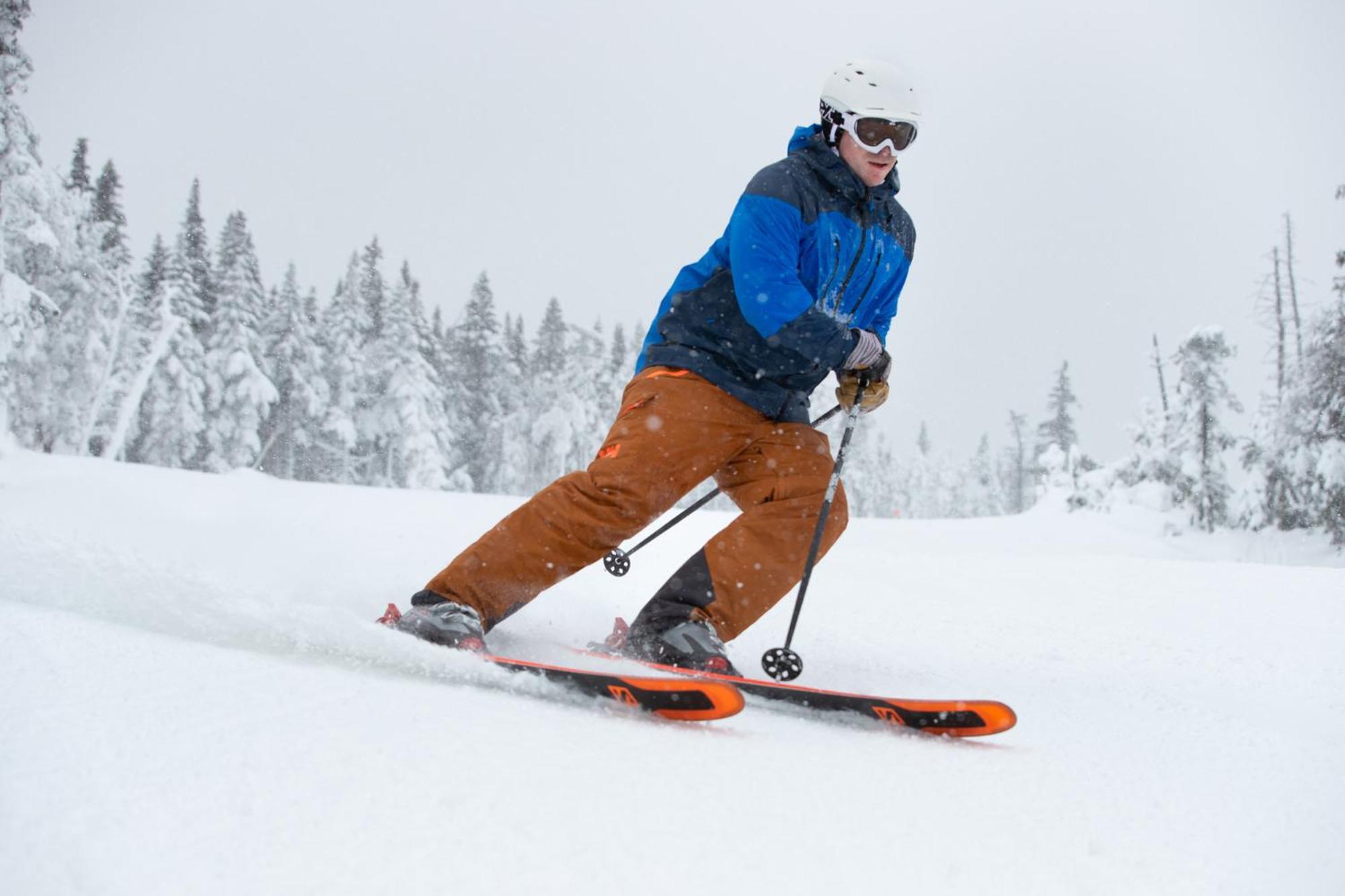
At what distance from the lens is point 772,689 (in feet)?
7.50

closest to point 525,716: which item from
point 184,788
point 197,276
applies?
point 184,788

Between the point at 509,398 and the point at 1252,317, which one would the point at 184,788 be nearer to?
the point at 1252,317

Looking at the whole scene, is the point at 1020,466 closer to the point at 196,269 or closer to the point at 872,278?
the point at 196,269

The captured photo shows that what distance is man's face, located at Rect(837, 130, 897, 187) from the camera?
10.1ft

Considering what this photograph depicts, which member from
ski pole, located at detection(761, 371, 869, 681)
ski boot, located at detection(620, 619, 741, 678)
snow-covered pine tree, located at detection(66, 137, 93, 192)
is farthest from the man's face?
snow-covered pine tree, located at detection(66, 137, 93, 192)

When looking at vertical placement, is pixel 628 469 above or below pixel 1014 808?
above

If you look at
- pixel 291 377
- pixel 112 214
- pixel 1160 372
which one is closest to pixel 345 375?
pixel 291 377

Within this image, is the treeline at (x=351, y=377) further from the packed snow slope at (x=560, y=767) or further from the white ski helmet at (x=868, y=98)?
the white ski helmet at (x=868, y=98)

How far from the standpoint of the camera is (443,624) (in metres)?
2.56

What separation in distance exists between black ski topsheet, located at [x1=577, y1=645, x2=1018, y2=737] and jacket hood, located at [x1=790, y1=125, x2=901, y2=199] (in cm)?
176

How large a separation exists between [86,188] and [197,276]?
561 cm

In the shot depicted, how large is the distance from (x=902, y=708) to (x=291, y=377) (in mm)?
37746

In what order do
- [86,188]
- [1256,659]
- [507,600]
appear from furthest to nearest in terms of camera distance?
[86,188] < [1256,659] < [507,600]

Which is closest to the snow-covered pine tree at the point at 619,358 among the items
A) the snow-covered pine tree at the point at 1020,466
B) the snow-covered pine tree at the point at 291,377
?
the snow-covered pine tree at the point at 291,377
